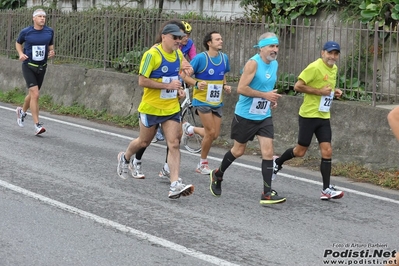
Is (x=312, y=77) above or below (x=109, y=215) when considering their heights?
above

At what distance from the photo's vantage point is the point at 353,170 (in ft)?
37.8

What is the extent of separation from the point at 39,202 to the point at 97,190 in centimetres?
89

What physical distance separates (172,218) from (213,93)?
10.4ft

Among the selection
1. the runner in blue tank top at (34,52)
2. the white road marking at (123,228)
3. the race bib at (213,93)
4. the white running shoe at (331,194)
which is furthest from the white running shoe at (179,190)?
the runner in blue tank top at (34,52)

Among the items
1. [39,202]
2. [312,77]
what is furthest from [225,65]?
[39,202]

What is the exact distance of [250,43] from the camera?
47.2 ft

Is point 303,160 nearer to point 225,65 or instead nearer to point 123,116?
point 225,65

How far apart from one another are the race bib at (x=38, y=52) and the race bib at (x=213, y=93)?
4320mm

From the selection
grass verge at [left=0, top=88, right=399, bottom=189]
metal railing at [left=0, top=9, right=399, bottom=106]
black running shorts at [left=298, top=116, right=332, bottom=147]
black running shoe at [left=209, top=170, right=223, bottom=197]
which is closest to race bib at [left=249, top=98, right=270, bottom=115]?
black running shorts at [left=298, top=116, right=332, bottom=147]

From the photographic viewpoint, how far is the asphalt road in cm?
700

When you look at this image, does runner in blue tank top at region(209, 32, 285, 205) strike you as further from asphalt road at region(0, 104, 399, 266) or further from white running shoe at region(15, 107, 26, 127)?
white running shoe at region(15, 107, 26, 127)

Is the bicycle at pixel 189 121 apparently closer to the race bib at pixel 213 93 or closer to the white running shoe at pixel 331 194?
the race bib at pixel 213 93

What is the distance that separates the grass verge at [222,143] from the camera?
36.3ft

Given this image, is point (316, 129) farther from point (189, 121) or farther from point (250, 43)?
point (250, 43)
